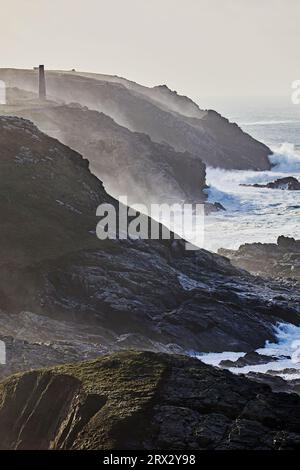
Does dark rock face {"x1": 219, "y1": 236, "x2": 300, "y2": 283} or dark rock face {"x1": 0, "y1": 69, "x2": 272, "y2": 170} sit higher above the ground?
dark rock face {"x1": 0, "y1": 69, "x2": 272, "y2": 170}

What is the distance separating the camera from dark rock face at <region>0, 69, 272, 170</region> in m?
123

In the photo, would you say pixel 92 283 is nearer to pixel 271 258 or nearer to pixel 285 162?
pixel 271 258

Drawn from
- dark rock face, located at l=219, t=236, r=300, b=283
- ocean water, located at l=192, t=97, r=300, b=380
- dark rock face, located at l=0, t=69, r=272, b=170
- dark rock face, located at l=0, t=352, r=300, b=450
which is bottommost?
dark rock face, located at l=0, t=352, r=300, b=450

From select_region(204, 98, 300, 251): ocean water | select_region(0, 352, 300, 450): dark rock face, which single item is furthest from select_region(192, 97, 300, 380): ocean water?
select_region(0, 352, 300, 450): dark rock face

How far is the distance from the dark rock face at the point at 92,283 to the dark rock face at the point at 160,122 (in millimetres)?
67856

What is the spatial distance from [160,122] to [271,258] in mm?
65257

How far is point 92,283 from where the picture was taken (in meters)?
41.6

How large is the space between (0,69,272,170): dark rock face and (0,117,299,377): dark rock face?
67.9 m

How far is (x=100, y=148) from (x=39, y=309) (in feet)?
178

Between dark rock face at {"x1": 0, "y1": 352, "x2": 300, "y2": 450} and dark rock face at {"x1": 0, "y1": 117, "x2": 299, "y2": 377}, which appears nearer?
dark rock face at {"x1": 0, "y1": 352, "x2": 300, "y2": 450}

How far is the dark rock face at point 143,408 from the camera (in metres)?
15.4

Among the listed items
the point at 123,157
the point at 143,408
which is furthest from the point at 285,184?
the point at 143,408

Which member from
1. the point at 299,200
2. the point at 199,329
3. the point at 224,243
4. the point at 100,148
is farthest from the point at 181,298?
the point at 299,200

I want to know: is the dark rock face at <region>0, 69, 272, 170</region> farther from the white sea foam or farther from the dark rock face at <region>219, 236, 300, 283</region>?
the white sea foam
